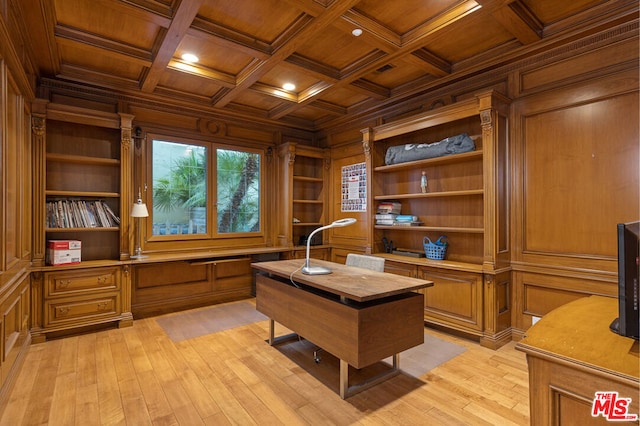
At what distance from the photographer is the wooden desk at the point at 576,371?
998 mm

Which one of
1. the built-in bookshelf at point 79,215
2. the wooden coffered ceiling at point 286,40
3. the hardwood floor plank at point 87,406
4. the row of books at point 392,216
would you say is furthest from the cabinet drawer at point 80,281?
the row of books at point 392,216

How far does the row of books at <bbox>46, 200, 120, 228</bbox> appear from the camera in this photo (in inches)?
133

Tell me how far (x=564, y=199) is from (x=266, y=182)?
12.5ft

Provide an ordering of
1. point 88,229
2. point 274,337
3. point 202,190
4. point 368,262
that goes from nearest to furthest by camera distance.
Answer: point 368,262 < point 274,337 < point 88,229 < point 202,190

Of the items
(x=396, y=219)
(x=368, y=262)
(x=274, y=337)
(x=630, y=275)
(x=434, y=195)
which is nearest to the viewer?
(x=630, y=275)

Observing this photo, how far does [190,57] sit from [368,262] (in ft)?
8.91

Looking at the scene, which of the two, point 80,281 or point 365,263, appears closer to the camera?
point 365,263

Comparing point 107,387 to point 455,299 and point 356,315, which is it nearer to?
point 356,315

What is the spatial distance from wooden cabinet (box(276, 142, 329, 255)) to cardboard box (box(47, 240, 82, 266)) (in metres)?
2.57

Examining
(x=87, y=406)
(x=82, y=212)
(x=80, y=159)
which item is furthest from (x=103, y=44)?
(x=87, y=406)

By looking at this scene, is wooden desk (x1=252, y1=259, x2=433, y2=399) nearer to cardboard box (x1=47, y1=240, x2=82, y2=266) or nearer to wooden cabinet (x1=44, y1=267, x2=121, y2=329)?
wooden cabinet (x1=44, y1=267, x2=121, y2=329)

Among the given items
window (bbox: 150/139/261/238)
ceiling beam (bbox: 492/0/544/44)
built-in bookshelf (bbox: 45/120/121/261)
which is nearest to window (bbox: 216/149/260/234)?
window (bbox: 150/139/261/238)

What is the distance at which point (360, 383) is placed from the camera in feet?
7.81

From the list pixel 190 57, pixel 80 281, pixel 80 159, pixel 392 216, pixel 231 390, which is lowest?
pixel 231 390
